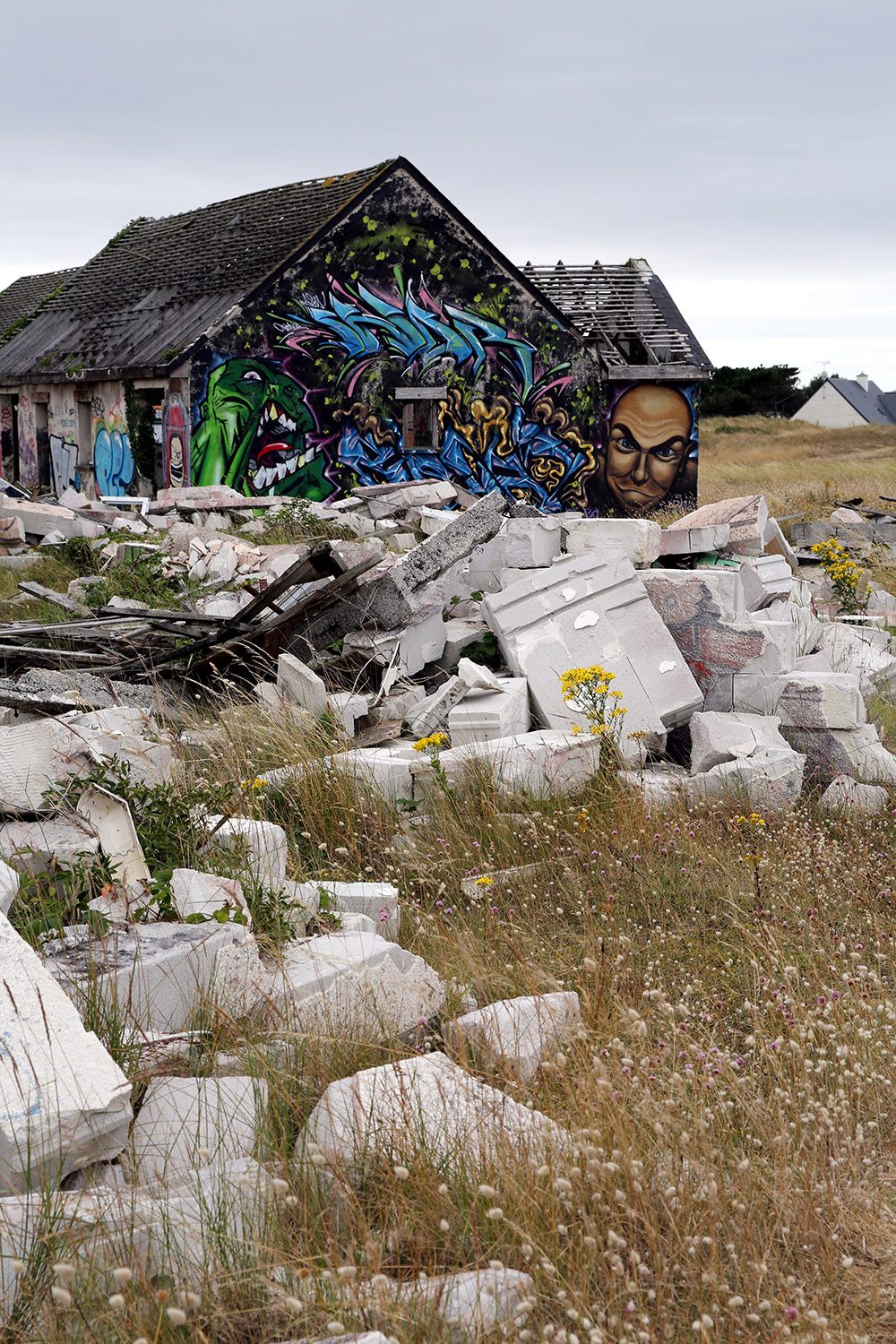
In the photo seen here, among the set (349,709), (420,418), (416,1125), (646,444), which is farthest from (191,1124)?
(646,444)

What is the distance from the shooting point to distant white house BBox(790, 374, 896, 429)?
6606 cm

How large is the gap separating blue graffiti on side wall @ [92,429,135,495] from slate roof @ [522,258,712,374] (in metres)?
8.20

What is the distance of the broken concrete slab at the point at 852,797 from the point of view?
674cm

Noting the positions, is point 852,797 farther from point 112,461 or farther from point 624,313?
point 624,313

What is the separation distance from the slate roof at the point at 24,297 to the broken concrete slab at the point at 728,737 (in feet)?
80.5

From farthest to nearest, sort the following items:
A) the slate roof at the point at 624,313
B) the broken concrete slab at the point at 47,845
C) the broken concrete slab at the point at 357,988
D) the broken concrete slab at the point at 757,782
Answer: the slate roof at the point at 624,313 → the broken concrete slab at the point at 757,782 → the broken concrete slab at the point at 47,845 → the broken concrete slab at the point at 357,988

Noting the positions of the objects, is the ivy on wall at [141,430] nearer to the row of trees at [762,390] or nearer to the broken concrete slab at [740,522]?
the broken concrete slab at [740,522]

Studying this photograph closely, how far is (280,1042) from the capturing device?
3695mm

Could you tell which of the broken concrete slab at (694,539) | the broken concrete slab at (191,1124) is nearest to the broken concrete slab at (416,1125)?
the broken concrete slab at (191,1124)

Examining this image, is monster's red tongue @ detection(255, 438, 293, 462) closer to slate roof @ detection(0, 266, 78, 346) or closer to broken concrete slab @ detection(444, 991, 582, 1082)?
slate roof @ detection(0, 266, 78, 346)

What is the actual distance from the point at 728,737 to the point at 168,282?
748 inches

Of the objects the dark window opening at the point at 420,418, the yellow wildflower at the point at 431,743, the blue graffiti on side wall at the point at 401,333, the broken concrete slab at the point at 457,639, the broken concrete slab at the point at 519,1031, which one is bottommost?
the broken concrete slab at the point at 519,1031

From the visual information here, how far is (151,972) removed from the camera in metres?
3.95

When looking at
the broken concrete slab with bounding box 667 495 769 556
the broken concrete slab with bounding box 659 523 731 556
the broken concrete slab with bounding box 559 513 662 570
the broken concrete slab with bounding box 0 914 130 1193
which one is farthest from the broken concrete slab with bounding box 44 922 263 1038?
the broken concrete slab with bounding box 667 495 769 556
